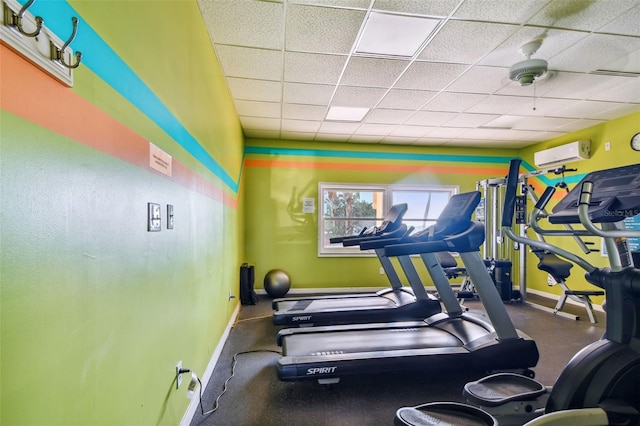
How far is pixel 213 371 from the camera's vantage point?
2.65 metres

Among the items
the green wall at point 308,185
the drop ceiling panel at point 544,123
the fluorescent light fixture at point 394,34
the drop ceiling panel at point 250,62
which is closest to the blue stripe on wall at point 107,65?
the drop ceiling panel at point 250,62

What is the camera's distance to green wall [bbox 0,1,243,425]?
0.66 m

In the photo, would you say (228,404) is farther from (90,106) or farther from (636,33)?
(636,33)

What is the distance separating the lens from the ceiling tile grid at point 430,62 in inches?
86.7

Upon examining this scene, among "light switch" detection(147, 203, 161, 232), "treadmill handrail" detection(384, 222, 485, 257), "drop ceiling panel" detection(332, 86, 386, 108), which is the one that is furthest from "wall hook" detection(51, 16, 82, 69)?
"drop ceiling panel" detection(332, 86, 386, 108)

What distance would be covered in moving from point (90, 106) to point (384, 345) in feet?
8.33

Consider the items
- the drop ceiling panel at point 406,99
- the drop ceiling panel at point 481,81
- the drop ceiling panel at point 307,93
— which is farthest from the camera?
the drop ceiling panel at point 406,99

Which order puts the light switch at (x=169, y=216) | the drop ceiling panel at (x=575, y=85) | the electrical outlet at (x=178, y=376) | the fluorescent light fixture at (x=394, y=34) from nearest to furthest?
the light switch at (x=169, y=216) → the electrical outlet at (x=178, y=376) → the fluorescent light fixture at (x=394, y=34) → the drop ceiling panel at (x=575, y=85)

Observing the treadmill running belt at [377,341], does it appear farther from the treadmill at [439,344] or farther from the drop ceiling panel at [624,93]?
the drop ceiling panel at [624,93]

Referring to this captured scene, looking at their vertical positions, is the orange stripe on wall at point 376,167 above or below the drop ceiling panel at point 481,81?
below

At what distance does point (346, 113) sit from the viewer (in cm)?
430

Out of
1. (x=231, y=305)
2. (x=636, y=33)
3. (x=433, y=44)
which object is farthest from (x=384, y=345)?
(x=636, y=33)

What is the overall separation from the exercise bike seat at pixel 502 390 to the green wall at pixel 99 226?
1664 millimetres

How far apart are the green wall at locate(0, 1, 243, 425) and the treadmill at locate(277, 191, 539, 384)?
0.95m
